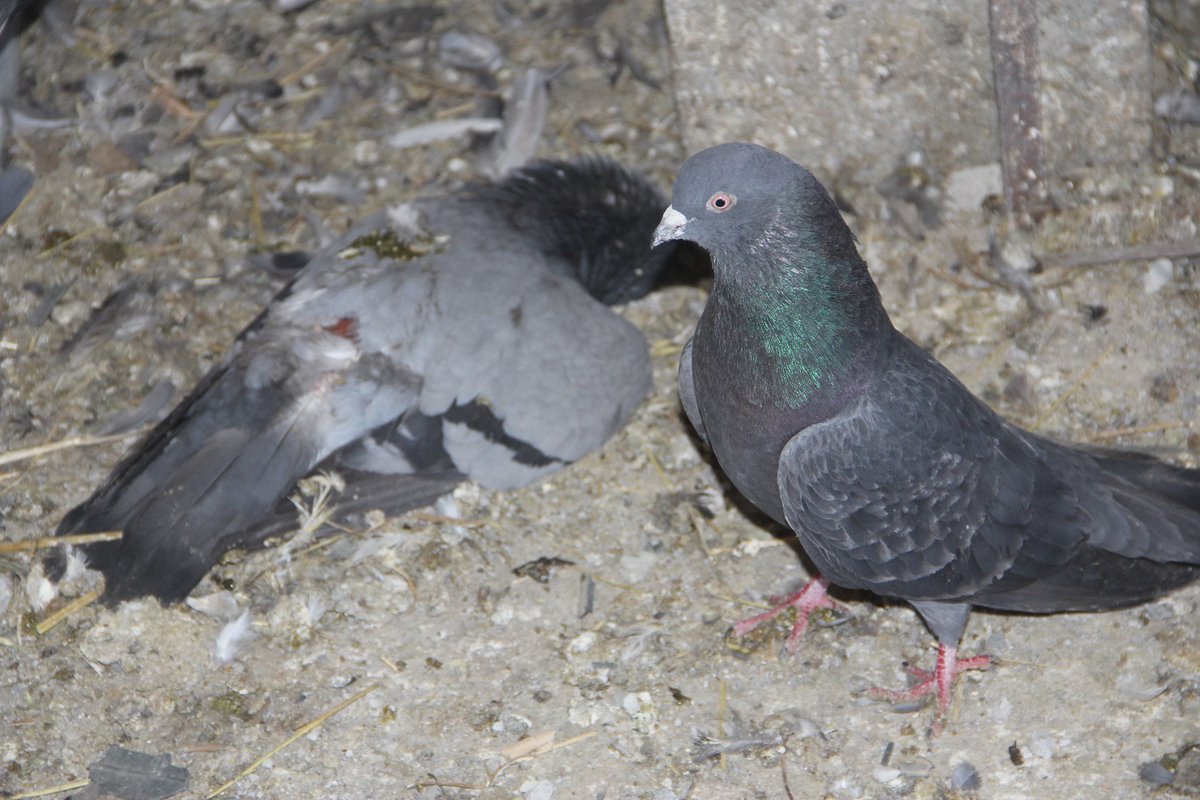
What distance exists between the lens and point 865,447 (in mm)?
3574

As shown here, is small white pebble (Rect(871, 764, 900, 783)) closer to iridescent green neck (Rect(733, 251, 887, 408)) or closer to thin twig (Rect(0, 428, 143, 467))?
iridescent green neck (Rect(733, 251, 887, 408))

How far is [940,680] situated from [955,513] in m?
0.68

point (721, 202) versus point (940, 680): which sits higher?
point (721, 202)

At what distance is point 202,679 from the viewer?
416cm

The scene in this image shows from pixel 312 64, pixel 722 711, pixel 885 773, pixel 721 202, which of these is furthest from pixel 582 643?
pixel 312 64

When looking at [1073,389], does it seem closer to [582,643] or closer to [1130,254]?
[1130,254]

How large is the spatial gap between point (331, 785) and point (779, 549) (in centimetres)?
178

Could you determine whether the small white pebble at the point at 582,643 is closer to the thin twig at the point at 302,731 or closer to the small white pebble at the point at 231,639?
the thin twig at the point at 302,731

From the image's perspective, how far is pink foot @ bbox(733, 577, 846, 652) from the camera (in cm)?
427

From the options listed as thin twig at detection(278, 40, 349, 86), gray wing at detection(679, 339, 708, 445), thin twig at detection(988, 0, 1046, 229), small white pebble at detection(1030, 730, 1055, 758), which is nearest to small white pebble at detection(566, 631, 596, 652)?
gray wing at detection(679, 339, 708, 445)

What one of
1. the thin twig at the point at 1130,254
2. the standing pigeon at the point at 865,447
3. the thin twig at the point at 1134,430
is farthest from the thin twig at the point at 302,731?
the thin twig at the point at 1130,254

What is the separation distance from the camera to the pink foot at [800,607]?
168 inches

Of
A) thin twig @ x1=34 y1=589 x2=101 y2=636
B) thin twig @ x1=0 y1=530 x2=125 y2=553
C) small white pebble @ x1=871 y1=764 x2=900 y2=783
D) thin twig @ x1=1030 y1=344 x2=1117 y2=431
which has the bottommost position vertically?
small white pebble @ x1=871 y1=764 x2=900 y2=783

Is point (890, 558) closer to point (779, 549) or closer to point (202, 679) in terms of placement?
point (779, 549)
